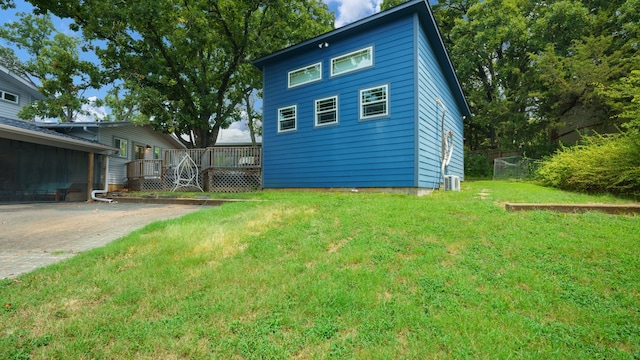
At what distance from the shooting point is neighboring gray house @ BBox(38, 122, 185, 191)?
43.3 feet

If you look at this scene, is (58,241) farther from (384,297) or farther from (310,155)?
(310,155)

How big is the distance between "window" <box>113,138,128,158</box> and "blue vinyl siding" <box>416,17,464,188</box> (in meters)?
15.2

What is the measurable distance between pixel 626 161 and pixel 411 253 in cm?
641

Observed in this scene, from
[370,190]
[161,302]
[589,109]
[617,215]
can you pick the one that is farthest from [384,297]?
[589,109]

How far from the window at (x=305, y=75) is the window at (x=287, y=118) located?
0.87 metres

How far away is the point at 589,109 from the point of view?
650 inches

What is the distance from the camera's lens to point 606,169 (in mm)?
6391

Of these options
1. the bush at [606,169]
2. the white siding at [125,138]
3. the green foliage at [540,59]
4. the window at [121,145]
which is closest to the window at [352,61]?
the bush at [606,169]

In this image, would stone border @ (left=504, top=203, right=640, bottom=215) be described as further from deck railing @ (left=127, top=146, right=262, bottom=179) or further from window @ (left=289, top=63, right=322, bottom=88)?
deck railing @ (left=127, top=146, right=262, bottom=179)

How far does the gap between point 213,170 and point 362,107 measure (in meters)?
6.91

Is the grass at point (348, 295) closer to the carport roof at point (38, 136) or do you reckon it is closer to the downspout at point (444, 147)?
the downspout at point (444, 147)

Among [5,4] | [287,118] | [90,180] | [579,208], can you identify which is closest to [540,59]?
[287,118]

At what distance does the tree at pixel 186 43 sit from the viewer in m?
11.8

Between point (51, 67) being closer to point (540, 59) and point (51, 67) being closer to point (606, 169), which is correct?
point (606, 169)
